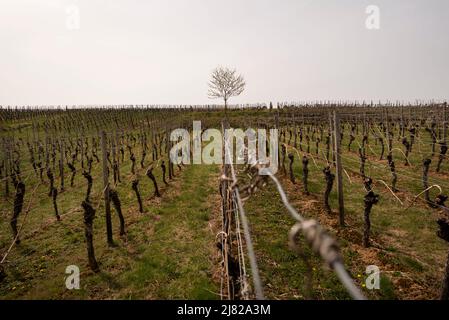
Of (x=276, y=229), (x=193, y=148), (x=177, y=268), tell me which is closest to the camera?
(x=177, y=268)

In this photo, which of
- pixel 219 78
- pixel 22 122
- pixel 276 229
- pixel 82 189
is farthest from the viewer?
pixel 219 78

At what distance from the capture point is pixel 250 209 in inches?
378

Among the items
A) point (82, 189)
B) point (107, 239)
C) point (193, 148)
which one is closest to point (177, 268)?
point (107, 239)

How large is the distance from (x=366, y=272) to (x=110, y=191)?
247 inches

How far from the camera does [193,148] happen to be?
23500 mm

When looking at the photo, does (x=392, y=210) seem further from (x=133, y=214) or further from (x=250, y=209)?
(x=133, y=214)

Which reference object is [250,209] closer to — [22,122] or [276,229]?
[276,229]

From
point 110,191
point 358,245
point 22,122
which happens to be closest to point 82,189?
point 110,191

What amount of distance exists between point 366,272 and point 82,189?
12607 mm

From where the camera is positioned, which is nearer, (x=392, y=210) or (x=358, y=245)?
(x=358, y=245)

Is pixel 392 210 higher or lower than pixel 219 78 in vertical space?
lower

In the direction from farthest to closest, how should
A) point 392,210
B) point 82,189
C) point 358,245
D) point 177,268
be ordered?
point 82,189 < point 392,210 < point 358,245 < point 177,268
